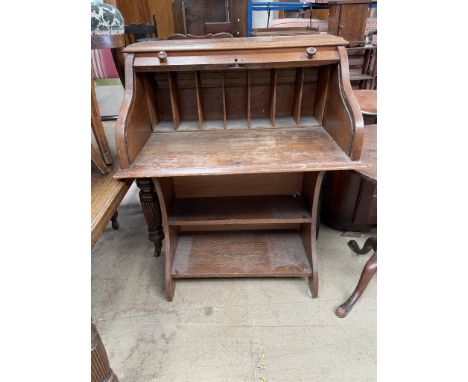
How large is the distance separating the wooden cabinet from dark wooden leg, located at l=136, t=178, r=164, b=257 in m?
0.03

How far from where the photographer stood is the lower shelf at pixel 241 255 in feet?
5.47

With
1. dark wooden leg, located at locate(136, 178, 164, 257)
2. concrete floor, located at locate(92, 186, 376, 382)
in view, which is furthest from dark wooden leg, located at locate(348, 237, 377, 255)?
dark wooden leg, located at locate(136, 178, 164, 257)

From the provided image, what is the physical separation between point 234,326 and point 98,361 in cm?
77

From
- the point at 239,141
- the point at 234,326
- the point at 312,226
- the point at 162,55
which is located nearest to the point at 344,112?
the point at 239,141

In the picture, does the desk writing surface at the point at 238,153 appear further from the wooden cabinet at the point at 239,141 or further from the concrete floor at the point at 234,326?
the concrete floor at the point at 234,326

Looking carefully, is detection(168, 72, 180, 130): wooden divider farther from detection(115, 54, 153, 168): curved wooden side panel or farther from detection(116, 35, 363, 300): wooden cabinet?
detection(115, 54, 153, 168): curved wooden side panel

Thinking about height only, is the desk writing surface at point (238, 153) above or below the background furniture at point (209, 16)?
below

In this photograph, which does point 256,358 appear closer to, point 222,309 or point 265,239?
point 222,309

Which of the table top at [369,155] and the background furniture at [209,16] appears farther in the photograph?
the background furniture at [209,16]

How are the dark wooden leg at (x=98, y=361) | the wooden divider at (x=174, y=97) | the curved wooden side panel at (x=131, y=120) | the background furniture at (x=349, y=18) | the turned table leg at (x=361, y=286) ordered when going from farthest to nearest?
the background furniture at (x=349, y=18) < the turned table leg at (x=361, y=286) < the wooden divider at (x=174, y=97) < the curved wooden side panel at (x=131, y=120) < the dark wooden leg at (x=98, y=361)

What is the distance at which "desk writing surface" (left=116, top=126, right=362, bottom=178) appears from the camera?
113cm

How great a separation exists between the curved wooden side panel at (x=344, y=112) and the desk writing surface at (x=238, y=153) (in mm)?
41

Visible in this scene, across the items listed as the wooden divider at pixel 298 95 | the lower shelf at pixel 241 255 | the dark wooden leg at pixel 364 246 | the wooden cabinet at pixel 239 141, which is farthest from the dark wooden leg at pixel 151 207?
the dark wooden leg at pixel 364 246

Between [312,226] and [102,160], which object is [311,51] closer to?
[312,226]
